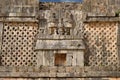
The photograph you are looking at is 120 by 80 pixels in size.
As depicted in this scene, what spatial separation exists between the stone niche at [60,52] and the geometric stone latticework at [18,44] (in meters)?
0.96

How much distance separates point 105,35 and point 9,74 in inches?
222

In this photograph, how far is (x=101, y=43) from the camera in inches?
669

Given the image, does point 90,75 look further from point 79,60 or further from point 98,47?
point 98,47

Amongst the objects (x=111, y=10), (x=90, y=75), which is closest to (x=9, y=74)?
(x=90, y=75)

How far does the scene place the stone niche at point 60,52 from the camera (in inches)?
612

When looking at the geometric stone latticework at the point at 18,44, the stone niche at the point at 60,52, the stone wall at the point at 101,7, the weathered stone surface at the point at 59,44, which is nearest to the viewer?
the stone niche at the point at 60,52

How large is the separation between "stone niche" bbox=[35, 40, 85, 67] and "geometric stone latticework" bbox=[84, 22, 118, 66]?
0.95 metres

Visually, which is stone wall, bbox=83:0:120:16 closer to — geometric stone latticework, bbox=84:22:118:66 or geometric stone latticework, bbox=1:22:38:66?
geometric stone latticework, bbox=84:22:118:66

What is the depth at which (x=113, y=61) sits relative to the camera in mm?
16656

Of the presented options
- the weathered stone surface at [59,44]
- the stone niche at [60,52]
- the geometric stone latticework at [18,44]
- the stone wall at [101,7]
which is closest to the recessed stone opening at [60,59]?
the stone niche at [60,52]

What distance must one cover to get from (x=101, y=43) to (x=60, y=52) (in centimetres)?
223

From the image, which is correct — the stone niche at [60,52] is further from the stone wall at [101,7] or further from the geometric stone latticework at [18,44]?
the stone wall at [101,7]

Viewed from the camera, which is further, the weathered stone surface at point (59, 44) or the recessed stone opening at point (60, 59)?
the weathered stone surface at point (59, 44)

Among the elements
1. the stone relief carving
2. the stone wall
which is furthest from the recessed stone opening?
the stone wall
